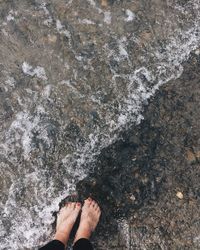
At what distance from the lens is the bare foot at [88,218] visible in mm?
3893

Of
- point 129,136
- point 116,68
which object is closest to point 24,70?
point 116,68

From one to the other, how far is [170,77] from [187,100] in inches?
11.7

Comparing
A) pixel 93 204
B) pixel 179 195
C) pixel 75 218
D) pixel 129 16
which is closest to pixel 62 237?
pixel 75 218

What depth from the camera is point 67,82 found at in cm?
418

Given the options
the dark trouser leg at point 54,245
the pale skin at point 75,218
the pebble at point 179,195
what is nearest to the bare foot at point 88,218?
the pale skin at point 75,218

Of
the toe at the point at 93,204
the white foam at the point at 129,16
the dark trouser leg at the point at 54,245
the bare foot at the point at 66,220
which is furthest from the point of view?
the white foam at the point at 129,16

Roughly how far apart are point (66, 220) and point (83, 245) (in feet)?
1.01

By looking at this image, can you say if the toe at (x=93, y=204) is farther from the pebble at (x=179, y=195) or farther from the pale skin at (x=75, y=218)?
the pebble at (x=179, y=195)

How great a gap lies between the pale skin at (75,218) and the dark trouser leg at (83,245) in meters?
0.05

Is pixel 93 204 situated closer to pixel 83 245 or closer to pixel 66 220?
pixel 66 220

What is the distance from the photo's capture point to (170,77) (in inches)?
169

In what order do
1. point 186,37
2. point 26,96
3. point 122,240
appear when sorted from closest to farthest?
point 122,240 < point 26,96 < point 186,37

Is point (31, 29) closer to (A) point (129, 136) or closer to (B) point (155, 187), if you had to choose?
(A) point (129, 136)

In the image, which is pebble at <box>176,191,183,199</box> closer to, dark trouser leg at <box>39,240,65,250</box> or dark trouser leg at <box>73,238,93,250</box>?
dark trouser leg at <box>73,238,93,250</box>
